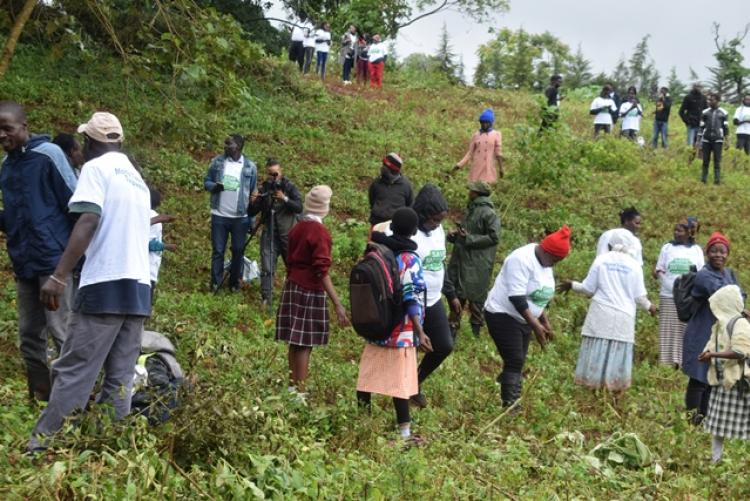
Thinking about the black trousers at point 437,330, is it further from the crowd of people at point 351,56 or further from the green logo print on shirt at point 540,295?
the crowd of people at point 351,56

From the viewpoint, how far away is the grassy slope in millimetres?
5070

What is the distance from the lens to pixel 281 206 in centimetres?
1086

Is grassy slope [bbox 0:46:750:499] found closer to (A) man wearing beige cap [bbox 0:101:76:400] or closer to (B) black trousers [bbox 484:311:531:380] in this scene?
(B) black trousers [bbox 484:311:531:380]

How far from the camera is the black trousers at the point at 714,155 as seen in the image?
19422 millimetres

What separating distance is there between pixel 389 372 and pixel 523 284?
66.9 inches

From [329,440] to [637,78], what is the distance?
58.9 meters

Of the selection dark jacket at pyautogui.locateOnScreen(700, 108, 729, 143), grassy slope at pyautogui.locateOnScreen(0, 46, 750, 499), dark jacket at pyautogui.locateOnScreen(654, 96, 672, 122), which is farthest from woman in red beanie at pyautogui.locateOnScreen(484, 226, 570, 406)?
dark jacket at pyautogui.locateOnScreen(654, 96, 672, 122)

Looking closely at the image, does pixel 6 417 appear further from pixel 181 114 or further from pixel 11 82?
pixel 11 82

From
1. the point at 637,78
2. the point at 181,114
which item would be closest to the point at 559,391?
the point at 181,114

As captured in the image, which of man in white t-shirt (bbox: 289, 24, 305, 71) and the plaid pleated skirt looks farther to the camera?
man in white t-shirt (bbox: 289, 24, 305, 71)

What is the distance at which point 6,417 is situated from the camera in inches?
219

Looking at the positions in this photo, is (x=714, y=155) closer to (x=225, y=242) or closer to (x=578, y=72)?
(x=225, y=242)

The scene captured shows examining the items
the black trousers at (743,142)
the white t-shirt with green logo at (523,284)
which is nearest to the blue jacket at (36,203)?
the white t-shirt with green logo at (523,284)

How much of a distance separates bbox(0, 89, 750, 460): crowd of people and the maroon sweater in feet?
0.04
